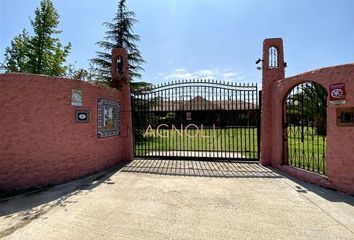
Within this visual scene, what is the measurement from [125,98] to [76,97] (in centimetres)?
266

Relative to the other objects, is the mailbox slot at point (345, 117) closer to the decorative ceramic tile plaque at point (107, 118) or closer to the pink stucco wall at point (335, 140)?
the pink stucco wall at point (335, 140)

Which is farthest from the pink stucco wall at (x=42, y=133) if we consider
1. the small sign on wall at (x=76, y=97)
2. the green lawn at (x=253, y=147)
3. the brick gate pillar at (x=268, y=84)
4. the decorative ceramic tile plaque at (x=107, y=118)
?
the brick gate pillar at (x=268, y=84)

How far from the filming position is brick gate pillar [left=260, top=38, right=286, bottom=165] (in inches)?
326

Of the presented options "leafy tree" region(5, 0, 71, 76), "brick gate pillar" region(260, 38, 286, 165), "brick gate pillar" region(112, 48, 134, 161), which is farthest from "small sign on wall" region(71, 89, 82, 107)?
"leafy tree" region(5, 0, 71, 76)

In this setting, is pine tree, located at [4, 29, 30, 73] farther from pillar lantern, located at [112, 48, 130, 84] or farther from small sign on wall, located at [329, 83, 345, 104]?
small sign on wall, located at [329, 83, 345, 104]

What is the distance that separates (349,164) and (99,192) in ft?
18.2

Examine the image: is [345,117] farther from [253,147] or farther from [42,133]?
[42,133]

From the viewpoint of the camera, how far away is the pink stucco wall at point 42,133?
5.61 m

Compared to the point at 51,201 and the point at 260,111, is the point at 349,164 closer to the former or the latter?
the point at 260,111

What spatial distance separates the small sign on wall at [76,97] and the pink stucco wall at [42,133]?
100 millimetres

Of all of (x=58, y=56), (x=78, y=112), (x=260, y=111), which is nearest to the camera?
(x=78, y=112)

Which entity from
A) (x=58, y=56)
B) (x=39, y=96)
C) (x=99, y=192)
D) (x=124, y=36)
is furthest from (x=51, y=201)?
(x=124, y=36)

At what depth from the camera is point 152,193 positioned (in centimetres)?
555

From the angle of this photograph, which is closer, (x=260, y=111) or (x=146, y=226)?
(x=146, y=226)
